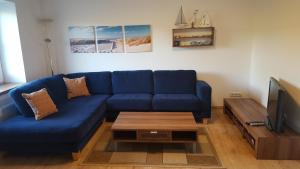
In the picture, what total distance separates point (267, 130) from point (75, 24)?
145 inches

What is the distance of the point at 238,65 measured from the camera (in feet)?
13.3

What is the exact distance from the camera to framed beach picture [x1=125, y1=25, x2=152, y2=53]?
13.2 feet

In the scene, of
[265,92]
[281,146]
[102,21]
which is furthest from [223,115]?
[102,21]

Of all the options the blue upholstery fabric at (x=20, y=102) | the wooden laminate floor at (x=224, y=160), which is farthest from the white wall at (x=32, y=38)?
the wooden laminate floor at (x=224, y=160)

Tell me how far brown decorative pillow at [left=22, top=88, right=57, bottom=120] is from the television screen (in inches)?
108

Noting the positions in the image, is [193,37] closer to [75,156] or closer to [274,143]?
[274,143]

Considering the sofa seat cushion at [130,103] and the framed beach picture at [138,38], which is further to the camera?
the framed beach picture at [138,38]

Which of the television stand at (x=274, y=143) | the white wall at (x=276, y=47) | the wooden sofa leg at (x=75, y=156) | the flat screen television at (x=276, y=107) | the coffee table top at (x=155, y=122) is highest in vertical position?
the white wall at (x=276, y=47)

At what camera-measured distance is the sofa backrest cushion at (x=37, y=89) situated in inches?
109

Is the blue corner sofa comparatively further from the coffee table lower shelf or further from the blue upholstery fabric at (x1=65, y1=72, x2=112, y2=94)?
the coffee table lower shelf

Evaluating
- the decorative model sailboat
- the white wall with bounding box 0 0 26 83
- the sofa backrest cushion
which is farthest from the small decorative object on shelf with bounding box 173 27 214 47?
the white wall with bounding box 0 0 26 83

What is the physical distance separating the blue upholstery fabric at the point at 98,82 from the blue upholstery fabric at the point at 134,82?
0.49 feet

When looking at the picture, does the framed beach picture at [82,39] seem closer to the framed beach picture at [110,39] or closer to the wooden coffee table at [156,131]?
the framed beach picture at [110,39]

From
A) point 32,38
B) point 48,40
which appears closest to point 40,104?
point 32,38
